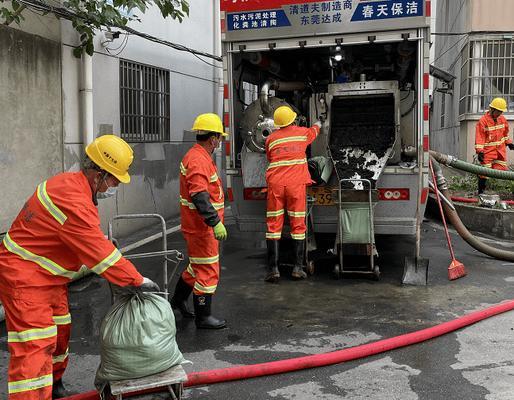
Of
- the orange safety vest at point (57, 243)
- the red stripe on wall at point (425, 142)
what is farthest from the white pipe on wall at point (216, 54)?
the orange safety vest at point (57, 243)

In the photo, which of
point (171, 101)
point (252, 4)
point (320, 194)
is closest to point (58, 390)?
point (320, 194)

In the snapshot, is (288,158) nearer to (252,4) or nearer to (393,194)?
(393,194)

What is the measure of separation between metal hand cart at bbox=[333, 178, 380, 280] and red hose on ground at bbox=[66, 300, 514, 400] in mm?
1508

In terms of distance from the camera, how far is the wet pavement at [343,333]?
11.7 feet

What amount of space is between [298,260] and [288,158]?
1.07 metres

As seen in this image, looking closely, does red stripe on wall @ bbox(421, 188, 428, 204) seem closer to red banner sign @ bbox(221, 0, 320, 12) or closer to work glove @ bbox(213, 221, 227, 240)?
red banner sign @ bbox(221, 0, 320, 12)

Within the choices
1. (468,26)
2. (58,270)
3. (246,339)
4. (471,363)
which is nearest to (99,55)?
(246,339)

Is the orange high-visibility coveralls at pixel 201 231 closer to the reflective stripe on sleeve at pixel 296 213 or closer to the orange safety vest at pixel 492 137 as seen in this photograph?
the reflective stripe on sleeve at pixel 296 213

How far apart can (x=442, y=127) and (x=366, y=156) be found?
38.7 feet

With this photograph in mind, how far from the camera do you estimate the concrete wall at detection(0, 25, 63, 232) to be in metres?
5.89

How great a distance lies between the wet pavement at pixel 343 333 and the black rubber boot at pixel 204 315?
0.08m

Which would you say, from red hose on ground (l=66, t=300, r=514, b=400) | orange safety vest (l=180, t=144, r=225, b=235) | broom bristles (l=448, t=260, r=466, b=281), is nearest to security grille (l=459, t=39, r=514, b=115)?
broom bristles (l=448, t=260, r=466, b=281)

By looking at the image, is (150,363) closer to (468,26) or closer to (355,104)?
(355,104)

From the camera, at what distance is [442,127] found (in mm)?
17344
